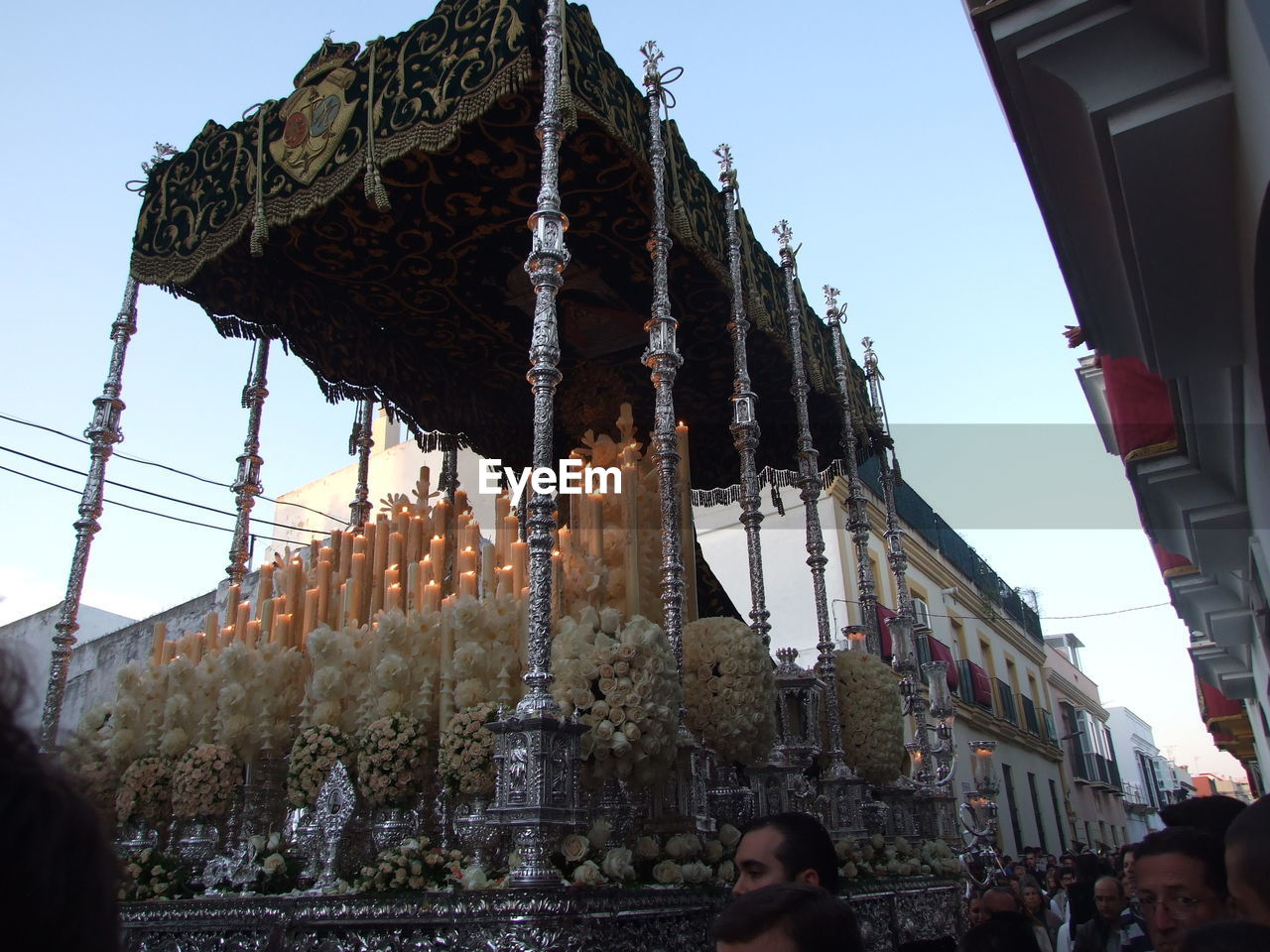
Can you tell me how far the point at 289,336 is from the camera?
6.65 m

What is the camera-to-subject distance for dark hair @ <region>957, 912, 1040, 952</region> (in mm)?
2229

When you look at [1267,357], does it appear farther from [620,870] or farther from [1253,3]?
[620,870]


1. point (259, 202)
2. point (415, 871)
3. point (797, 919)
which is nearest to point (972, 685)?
point (259, 202)

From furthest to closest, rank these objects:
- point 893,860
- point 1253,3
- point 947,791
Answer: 1. point 947,791
2. point 893,860
3. point 1253,3

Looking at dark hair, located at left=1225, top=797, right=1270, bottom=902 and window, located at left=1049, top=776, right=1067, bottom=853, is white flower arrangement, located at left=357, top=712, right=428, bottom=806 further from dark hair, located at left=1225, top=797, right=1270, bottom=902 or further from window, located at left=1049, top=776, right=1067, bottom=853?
Answer: window, located at left=1049, top=776, right=1067, bottom=853

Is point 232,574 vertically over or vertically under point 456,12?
under

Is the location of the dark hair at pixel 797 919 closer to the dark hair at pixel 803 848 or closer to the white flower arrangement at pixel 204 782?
the dark hair at pixel 803 848

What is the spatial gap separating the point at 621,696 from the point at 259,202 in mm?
3609

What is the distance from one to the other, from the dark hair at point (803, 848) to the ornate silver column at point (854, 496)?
199 inches

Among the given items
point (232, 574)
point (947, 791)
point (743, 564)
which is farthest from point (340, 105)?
point (743, 564)

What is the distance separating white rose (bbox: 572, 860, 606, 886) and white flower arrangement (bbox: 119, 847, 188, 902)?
1.88 meters

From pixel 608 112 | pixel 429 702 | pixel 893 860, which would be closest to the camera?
pixel 429 702

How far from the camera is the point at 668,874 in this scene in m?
3.70

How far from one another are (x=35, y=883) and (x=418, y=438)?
7340 millimetres
